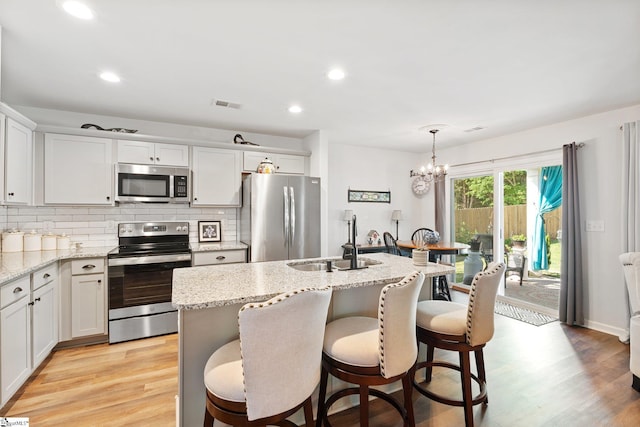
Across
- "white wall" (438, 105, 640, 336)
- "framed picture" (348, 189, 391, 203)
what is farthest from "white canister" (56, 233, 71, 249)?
"white wall" (438, 105, 640, 336)

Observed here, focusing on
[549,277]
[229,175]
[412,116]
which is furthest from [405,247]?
[229,175]

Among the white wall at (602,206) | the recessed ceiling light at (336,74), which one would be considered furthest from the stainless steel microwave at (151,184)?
the white wall at (602,206)

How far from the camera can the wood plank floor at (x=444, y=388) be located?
1.97 metres

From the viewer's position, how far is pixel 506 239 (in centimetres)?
460

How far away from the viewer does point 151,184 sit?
3547mm

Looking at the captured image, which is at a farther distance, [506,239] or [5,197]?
[506,239]

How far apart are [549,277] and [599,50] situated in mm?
3280

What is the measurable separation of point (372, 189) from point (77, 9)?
14.5 ft

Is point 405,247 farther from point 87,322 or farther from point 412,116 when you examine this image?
point 87,322

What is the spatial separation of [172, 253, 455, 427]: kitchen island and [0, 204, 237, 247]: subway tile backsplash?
2.09 m

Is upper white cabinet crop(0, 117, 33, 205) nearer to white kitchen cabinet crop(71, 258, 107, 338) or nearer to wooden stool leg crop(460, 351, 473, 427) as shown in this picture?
white kitchen cabinet crop(71, 258, 107, 338)

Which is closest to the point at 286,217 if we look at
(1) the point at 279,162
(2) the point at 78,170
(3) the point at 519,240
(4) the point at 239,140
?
(1) the point at 279,162

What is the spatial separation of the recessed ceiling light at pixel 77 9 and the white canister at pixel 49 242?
2.43 m

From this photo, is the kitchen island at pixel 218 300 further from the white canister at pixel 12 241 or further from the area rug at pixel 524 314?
the area rug at pixel 524 314
